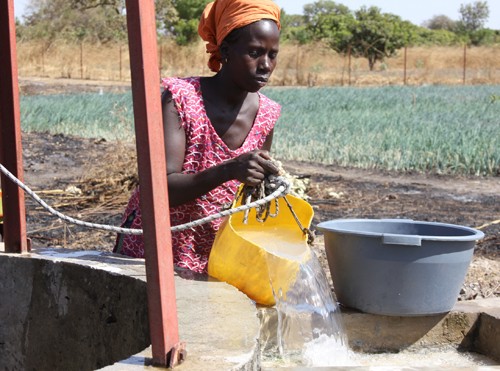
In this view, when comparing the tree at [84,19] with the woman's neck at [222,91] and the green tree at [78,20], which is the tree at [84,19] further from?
the woman's neck at [222,91]

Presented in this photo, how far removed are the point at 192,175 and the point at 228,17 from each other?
0.54 meters

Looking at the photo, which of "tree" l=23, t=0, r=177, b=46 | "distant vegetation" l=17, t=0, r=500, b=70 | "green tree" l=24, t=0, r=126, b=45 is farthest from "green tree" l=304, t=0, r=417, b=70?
"green tree" l=24, t=0, r=126, b=45

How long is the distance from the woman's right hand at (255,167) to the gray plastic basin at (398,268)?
19.9 inches

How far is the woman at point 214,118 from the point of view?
263 centimetres

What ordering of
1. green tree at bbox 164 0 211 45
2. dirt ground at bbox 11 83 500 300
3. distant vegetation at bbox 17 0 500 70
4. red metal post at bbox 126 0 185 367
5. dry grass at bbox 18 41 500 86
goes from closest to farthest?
red metal post at bbox 126 0 185 367
dirt ground at bbox 11 83 500 300
dry grass at bbox 18 41 500 86
distant vegetation at bbox 17 0 500 70
green tree at bbox 164 0 211 45

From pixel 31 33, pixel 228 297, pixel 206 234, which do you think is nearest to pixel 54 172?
pixel 206 234

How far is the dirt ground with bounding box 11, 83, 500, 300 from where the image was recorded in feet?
17.4

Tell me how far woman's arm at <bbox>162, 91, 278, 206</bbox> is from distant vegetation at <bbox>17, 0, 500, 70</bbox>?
29651 mm

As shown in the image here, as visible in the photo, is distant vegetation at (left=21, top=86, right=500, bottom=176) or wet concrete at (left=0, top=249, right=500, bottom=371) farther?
distant vegetation at (left=21, top=86, right=500, bottom=176)

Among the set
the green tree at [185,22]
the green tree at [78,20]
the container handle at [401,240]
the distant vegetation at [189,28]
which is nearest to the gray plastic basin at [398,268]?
the container handle at [401,240]

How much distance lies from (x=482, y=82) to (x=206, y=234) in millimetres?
28672

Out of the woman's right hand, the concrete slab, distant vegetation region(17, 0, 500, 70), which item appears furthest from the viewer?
distant vegetation region(17, 0, 500, 70)

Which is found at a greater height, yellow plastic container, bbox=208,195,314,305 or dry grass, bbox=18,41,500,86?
dry grass, bbox=18,41,500,86

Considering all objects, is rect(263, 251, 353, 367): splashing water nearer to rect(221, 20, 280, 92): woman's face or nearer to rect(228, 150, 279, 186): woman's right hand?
rect(228, 150, 279, 186): woman's right hand
